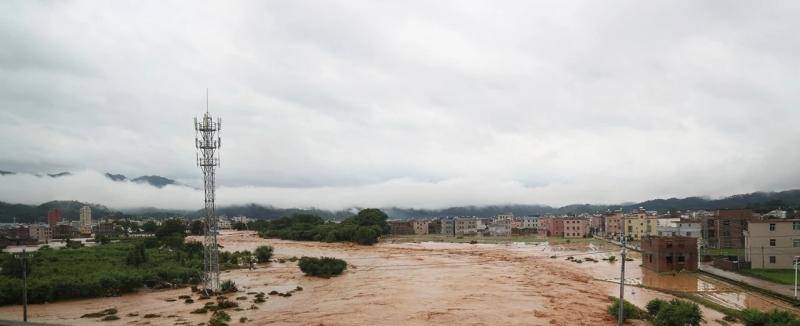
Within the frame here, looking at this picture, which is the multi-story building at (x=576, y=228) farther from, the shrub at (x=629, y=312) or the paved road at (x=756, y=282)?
the shrub at (x=629, y=312)

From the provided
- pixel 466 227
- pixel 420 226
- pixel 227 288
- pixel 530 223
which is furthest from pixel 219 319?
pixel 530 223

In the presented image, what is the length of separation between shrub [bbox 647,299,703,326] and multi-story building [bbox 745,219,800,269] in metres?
27.3

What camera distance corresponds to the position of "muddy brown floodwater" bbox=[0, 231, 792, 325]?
30.1 metres

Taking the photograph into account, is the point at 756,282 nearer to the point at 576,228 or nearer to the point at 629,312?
the point at 629,312

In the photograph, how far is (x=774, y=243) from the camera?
46.4 m

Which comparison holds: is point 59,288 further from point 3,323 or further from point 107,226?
point 107,226

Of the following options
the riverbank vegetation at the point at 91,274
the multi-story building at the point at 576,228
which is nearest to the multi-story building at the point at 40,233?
the riverbank vegetation at the point at 91,274

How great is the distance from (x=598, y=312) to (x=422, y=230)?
372 feet

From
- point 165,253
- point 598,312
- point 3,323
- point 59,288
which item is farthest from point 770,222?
point 165,253

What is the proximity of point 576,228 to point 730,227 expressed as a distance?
46.2 metres

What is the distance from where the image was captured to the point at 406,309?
3259cm

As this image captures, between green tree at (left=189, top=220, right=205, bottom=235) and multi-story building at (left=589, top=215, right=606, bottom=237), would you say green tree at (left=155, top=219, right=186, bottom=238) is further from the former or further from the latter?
multi-story building at (left=589, top=215, right=606, bottom=237)

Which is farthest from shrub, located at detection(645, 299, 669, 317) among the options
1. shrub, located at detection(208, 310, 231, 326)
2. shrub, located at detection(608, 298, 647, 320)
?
shrub, located at detection(208, 310, 231, 326)

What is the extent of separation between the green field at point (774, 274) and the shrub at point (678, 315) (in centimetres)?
1940
